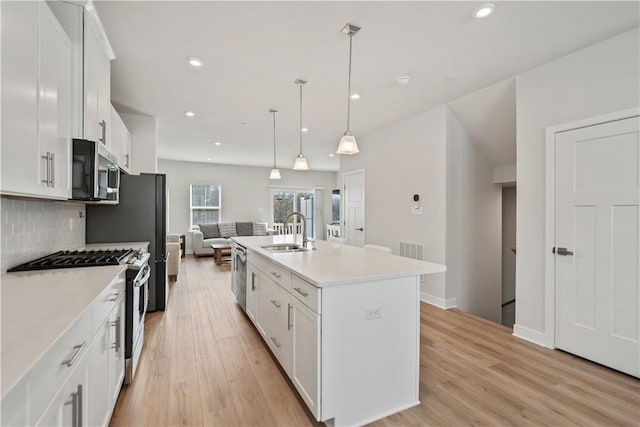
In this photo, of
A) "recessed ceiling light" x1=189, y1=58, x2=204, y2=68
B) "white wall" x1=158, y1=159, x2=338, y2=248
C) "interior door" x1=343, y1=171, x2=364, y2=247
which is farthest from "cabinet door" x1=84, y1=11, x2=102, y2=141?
"white wall" x1=158, y1=159, x2=338, y2=248

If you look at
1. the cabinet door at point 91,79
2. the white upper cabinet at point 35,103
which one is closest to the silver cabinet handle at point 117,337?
the white upper cabinet at point 35,103

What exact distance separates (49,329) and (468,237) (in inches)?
170

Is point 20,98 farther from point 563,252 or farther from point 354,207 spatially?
point 354,207

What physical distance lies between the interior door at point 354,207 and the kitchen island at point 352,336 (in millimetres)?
3570

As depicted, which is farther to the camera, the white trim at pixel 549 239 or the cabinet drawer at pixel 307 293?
the white trim at pixel 549 239

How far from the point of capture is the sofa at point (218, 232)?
787 cm

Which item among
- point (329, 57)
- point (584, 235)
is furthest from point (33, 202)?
point (584, 235)

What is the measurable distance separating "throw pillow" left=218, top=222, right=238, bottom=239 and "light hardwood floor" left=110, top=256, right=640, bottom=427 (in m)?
5.26

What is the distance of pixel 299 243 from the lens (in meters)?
3.34

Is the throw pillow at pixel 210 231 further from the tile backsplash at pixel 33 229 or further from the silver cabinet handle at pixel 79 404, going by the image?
the silver cabinet handle at pixel 79 404

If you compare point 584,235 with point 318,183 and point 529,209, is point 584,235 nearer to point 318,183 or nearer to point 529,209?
point 529,209

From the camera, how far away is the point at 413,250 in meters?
4.34

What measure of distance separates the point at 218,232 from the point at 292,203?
2916mm

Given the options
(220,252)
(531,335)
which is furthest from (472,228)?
(220,252)
